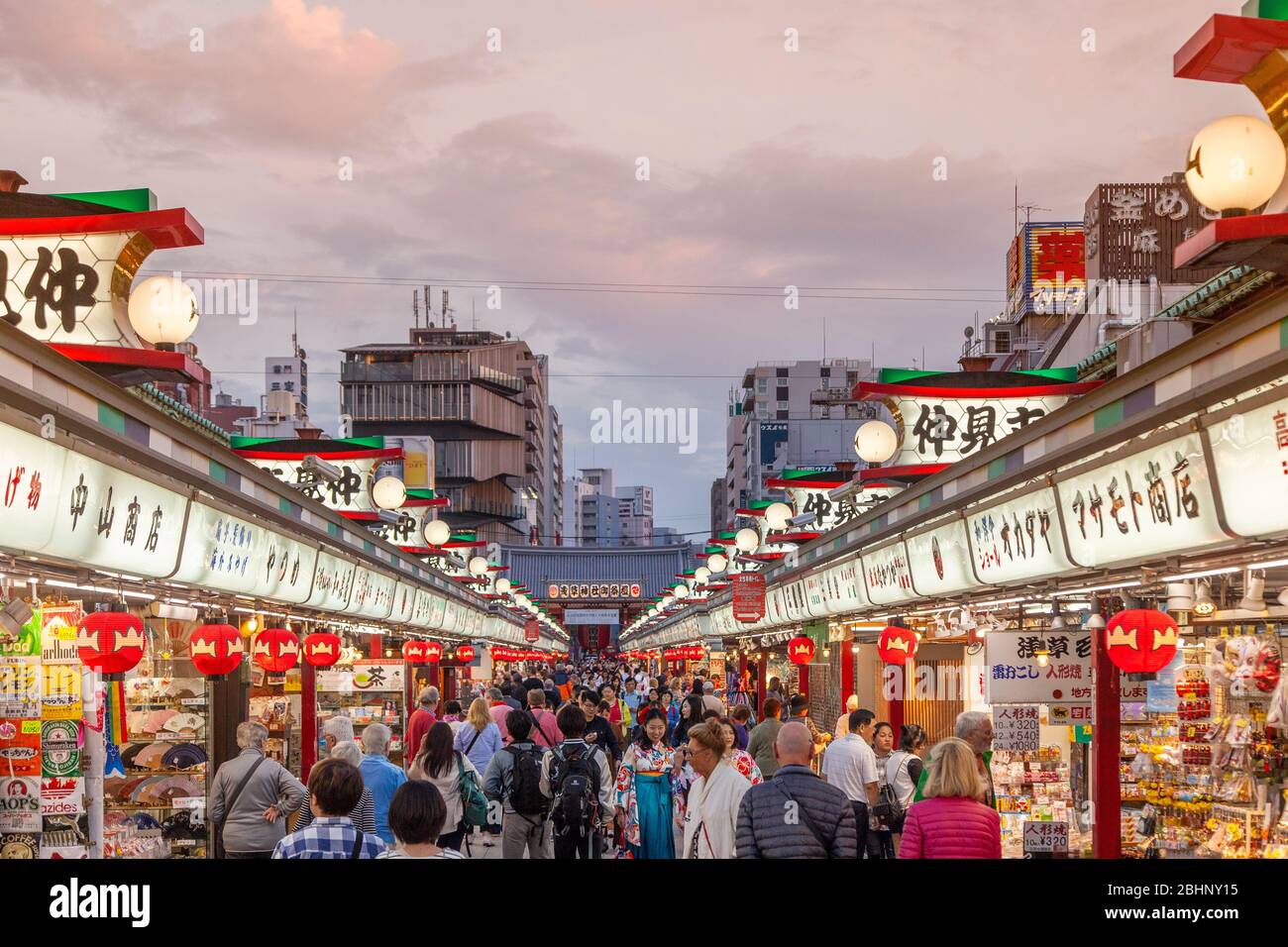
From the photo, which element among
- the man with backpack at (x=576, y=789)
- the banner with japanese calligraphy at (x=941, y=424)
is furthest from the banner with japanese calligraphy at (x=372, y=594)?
the banner with japanese calligraphy at (x=941, y=424)

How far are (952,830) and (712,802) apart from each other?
82.0 inches

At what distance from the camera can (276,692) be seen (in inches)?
787

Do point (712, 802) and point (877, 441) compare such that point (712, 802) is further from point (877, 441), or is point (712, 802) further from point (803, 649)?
point (803, 649)

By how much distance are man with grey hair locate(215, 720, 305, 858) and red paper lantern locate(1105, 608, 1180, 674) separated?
6160 mm

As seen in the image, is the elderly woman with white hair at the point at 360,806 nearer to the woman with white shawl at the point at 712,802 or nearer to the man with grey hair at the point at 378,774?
the man with grey hair at the point at 378,774

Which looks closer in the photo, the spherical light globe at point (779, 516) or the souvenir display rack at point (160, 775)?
the souvenir display rack at point (160, 775)

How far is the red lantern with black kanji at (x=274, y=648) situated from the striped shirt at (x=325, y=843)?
916 cm

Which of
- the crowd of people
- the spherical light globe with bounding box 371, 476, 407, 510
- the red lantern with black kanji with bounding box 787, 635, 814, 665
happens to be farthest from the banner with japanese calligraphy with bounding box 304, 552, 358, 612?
the red lantern with black kanji with bounding box 787, 635, 814, 665

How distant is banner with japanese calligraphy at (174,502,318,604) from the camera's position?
35.4ft

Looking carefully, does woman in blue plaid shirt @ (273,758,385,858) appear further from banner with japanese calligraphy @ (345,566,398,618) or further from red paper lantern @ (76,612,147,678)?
banner with japanese calligraphy @ (345,566,398,618)

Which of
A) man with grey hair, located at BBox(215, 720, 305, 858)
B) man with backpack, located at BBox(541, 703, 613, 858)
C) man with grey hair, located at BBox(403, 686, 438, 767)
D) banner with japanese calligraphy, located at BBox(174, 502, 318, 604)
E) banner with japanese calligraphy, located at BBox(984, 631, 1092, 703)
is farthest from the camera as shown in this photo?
man with grey hair, located at BBox(403, 686, 438, 767)

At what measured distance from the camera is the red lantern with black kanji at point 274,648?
15406mm
